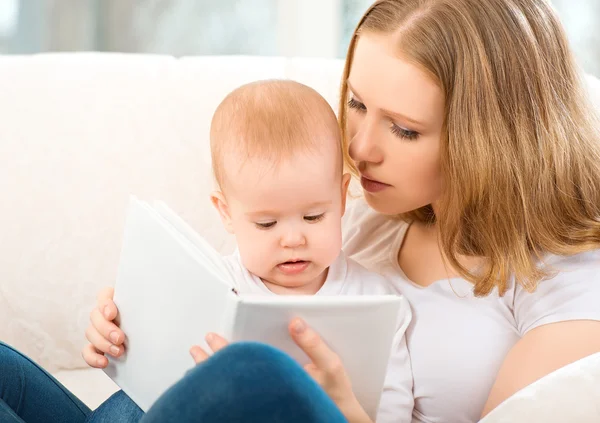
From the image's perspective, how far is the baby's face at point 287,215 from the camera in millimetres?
1128

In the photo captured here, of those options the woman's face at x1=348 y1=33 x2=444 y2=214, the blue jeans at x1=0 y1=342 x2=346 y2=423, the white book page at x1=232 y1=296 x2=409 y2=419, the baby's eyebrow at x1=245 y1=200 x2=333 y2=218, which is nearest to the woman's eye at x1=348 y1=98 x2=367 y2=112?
the woman's face at x1=348 y1=33 x2=444 y2=214

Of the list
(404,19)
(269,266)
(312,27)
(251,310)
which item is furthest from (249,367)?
(312,27)

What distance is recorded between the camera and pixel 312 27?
8.93 ft

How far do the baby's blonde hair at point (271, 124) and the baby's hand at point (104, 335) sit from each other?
0.24 meters

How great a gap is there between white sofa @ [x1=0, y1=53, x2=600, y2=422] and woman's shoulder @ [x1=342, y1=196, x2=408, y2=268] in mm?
281

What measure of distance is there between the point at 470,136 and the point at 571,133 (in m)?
0.19

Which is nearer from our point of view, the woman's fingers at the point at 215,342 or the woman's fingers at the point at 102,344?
the woman's fingers at the point at 215,342

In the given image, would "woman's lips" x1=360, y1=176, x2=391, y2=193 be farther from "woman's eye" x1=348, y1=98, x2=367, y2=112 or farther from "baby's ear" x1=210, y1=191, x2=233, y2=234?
"baby's ear" x1=210, y1=191, x2=233, y2=234

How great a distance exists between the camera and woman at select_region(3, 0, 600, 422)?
1.22 meters

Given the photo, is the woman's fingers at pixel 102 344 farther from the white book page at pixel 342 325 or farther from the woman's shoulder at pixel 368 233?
the woman's shoulder at pixel 368 233

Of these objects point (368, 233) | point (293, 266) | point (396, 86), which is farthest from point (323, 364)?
point (368, 233)

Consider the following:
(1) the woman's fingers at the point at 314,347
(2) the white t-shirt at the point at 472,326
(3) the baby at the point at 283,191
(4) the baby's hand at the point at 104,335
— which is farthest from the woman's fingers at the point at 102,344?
(2) the white t-shirt at the point at 472,326

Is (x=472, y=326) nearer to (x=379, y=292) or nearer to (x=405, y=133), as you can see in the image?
(x=379, y=292)

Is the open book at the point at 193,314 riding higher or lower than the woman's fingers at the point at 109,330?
higher
